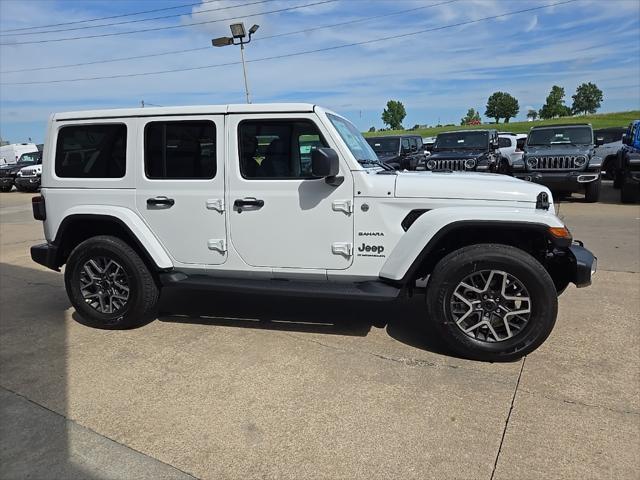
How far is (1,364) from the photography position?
3.87 m

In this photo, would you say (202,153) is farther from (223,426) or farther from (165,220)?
(223,426)

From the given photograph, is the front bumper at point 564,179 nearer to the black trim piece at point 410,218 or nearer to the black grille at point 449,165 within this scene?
the black grille at point 449,165

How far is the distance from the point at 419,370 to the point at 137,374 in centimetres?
203

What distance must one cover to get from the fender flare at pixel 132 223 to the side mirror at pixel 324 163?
5.15ft

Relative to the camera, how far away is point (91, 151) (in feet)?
14.6

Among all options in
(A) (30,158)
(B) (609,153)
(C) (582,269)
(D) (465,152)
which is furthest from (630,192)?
(A) (30,158)

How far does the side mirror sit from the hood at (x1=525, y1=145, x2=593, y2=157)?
1009cm

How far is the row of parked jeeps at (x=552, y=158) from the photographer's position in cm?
1171

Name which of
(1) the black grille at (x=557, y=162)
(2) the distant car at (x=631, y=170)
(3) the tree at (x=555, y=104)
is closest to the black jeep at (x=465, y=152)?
(1) the black grille at (x=557, y=162)

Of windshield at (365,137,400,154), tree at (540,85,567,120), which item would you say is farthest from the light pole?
tree at (540,85,567,120)

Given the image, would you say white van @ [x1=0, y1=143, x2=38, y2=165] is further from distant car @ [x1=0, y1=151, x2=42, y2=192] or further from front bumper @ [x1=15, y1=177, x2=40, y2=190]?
front bumper @ [x1=15, y1=177, x2=40, y2=190]

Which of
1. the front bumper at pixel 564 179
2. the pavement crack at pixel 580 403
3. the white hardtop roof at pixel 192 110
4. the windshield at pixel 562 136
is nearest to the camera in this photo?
the pavement crack at pixel 580 403

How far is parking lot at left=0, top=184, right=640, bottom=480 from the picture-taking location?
103 inches

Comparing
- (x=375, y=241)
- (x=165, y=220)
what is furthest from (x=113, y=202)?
(x=375, y=241)
